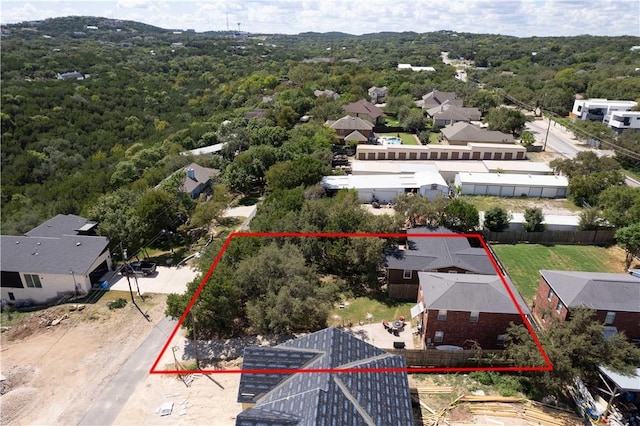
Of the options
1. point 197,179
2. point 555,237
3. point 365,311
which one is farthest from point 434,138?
point 365,311

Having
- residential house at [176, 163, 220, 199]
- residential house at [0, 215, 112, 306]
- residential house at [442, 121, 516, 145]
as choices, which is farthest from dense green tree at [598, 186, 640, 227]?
residential house at [0, 215, 112, 306]

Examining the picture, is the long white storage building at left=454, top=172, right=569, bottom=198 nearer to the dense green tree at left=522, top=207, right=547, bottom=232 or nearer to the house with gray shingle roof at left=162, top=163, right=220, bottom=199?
the dense green tree at left=522, top=207, right=547, bottom=232

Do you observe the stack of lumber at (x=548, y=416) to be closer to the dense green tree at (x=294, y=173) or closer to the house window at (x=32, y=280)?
the dense green tree at (x=294, y=173)

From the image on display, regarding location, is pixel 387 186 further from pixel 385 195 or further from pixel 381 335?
pixel 381 335

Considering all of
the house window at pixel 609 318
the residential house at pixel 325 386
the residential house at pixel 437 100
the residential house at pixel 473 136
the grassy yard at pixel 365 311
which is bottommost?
the grassy yard at pixel 365 311

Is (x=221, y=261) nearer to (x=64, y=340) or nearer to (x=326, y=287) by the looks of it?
(x=326, y=287)

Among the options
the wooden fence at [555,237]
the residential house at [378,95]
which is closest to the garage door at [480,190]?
the wooden fence at [555,237]
